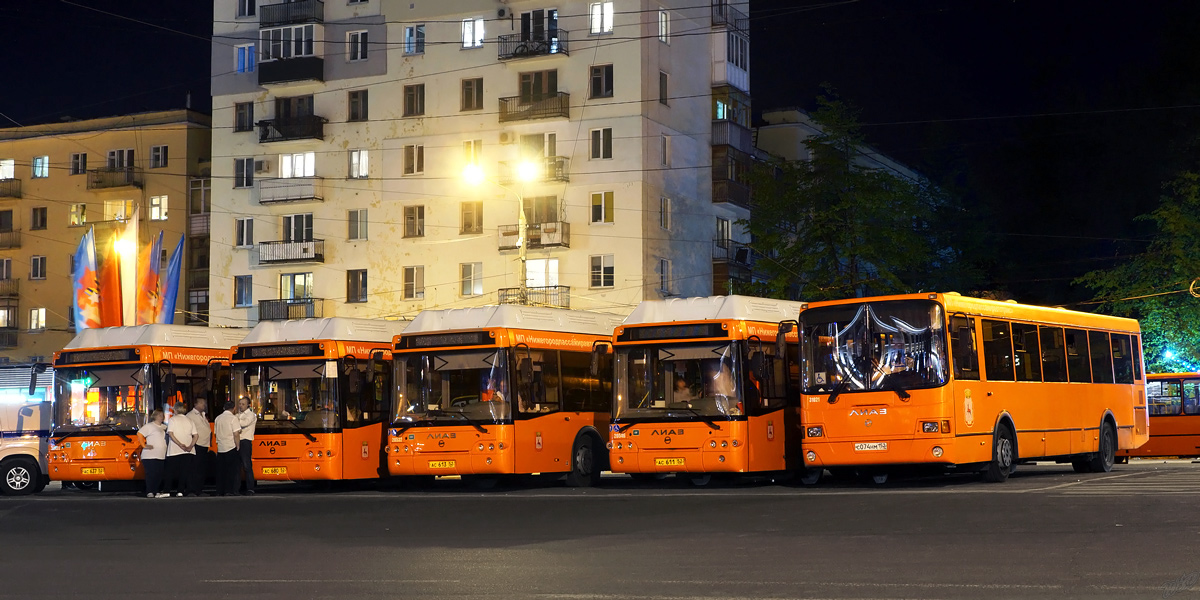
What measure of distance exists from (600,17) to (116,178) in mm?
26104

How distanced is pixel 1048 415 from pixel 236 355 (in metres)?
14.9

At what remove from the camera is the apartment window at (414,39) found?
59.8m

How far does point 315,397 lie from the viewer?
1097 inches

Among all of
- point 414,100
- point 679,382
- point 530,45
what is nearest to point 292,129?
point 414,100

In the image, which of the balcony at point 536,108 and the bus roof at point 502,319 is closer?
the bus roof at point 502,319

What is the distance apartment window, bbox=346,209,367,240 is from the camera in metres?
61.0

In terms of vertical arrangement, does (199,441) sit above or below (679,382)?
below

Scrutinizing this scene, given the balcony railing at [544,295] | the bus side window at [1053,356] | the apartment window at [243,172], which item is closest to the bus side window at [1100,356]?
the bus side window at [1053,356]

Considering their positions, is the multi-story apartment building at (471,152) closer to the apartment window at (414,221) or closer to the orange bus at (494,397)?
the apartment window at (414,221)

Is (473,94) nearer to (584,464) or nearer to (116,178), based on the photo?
(116,178)

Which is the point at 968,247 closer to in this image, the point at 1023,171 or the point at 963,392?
the point at 1023,171

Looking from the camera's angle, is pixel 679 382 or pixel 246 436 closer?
pixel 679 382

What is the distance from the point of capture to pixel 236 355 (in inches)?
1134

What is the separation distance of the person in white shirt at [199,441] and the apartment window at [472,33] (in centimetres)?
3257
